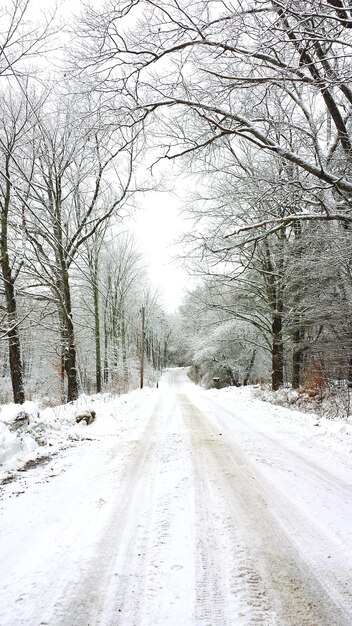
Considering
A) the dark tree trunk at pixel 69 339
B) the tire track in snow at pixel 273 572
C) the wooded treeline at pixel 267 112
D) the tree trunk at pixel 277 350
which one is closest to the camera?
the tire track in snow at pixel 273 572

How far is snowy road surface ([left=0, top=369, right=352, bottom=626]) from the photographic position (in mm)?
2240

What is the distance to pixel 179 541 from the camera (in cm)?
306

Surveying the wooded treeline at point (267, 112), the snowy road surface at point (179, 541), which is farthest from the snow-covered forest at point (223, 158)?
the snowy road surface at point (179, 541)

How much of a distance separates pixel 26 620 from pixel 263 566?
5.40ft

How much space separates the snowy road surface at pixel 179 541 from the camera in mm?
2240

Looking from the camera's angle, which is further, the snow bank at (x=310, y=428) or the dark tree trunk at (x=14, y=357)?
the dark tree trunk at (x=14, y=357)

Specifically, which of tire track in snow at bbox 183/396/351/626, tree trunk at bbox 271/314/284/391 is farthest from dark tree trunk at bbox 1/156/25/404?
tree trunk at bbox 271/314/284/391

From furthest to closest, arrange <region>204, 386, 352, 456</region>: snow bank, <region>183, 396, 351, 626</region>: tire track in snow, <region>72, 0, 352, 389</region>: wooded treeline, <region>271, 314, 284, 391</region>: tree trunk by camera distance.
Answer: <region>271, 314, 284, 391</region>: tree trunk < <region>204, 386, 352, 456</region>: snow bank < <region>72, 0, 352, 389</region>: wooded treeline < <region>183, 396, 351, 626</region>: tire track in snow

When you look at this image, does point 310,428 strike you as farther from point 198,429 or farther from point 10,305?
point 10,305

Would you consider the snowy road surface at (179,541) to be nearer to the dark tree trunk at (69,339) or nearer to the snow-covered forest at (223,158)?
the snow-covered forest at (223,158)

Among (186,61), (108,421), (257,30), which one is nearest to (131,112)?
(186,61)

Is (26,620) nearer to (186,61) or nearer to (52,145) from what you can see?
(186,61)

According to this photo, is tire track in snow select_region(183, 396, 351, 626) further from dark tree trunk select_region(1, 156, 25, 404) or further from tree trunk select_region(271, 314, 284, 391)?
tree trunk select_region(271, 314, 284, 391)

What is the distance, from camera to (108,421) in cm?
952
